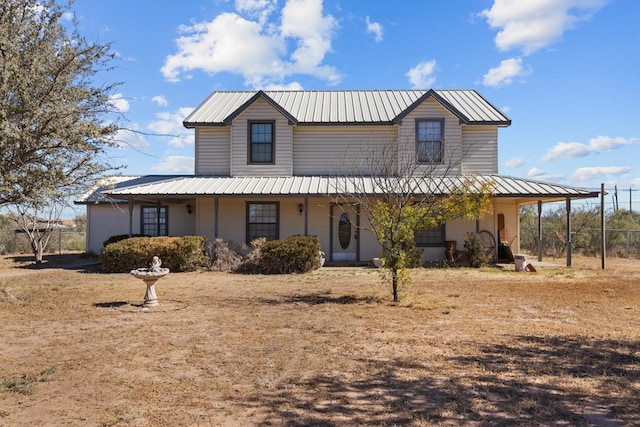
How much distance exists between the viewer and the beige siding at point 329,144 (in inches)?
779

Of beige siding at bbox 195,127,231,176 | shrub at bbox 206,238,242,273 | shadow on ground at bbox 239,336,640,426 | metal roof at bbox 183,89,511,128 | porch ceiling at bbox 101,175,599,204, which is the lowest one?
shadow on ground at bbox 239,336,640,426

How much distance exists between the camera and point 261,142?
19641 mm

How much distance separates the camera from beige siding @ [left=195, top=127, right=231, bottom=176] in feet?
66.0

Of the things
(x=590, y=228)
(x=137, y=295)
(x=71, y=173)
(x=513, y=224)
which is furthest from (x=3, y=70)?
(x=590, y=228)

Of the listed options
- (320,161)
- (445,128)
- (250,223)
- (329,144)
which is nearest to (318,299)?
(250,223)

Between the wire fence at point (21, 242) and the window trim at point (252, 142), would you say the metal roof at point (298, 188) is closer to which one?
the window trim at point (252, 142)

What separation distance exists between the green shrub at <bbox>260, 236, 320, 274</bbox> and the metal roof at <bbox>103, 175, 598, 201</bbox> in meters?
2.10

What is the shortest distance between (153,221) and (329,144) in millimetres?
9014

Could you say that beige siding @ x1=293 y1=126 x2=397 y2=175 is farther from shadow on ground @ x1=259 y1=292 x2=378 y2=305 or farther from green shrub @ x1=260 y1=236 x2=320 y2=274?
Result: shadow on ground @ x1=259 y1=292 x2=378 y2=305

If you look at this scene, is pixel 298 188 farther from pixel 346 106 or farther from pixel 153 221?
pixel 153 221

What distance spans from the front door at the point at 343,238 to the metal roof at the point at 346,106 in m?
4.08

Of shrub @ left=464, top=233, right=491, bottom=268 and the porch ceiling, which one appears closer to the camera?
the porch ceiling

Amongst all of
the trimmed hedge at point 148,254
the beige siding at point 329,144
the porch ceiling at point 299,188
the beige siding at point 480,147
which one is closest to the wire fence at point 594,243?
the beige siding at point 480,147

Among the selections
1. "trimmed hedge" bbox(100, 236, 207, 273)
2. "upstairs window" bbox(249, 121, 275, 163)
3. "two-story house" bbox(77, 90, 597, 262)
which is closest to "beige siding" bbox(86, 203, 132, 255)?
"two-story house" bbox(77, 90, 597, 262)
